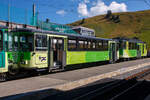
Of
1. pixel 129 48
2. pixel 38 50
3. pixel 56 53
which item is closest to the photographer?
pixel 38 50

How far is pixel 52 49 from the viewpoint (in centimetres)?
1126

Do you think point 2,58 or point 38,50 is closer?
point 2,58

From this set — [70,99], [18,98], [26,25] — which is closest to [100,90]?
[70,99]

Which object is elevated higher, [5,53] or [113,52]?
[5,53]

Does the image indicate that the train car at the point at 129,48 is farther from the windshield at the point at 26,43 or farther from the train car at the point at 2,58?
the train car at the point at 2,58

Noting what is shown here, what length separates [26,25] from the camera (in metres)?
18.4

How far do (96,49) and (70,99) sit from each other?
34.1 ft

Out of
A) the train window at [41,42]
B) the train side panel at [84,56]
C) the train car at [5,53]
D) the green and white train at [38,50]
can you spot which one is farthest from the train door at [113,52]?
the train car at [5,53]

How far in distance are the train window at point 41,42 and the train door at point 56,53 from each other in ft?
1.50

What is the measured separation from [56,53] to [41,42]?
173 centimetres

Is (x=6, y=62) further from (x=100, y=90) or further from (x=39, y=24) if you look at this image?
(x=39, y=24)

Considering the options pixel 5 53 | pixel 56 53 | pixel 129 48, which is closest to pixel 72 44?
Answer: pixel 56 53

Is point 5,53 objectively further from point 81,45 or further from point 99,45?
point 99,45

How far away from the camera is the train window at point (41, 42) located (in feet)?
33.3
